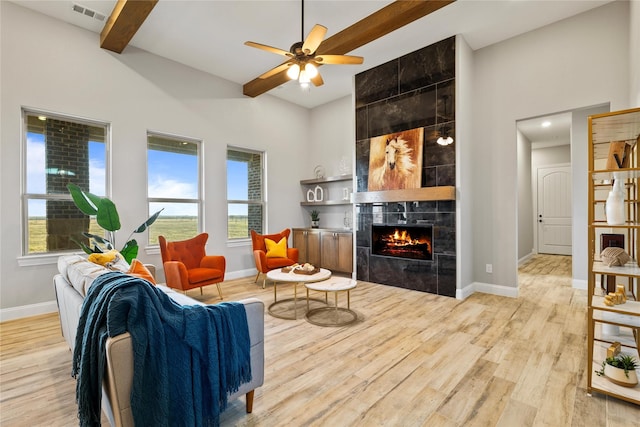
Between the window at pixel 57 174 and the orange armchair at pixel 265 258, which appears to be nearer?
the window at pixel 57 174

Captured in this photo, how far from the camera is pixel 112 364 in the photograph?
4.17 feet

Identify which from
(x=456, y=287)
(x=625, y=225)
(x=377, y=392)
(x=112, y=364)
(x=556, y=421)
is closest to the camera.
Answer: (x=112, y=364)

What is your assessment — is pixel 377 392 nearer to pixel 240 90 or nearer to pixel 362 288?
pixel 362 288

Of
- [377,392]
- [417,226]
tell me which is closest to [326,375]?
[377,392]

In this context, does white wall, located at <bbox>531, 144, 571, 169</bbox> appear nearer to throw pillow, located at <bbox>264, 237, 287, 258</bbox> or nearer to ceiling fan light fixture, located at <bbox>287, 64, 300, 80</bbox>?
throw pillow, located at <bbox>264, 237, 287, 258</bbox>

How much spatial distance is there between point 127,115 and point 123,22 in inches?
48.7

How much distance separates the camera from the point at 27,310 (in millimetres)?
3510

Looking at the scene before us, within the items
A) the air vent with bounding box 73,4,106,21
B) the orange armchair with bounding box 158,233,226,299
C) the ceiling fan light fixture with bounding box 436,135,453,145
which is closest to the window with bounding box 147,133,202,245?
the orange armchair with bounding box 158,233,226,299

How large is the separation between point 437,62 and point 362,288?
3.53m

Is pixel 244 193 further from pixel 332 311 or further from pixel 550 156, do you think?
pixel 550 156

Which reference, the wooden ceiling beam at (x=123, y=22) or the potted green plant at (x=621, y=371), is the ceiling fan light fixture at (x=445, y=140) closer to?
the potted green plant at (x=621, y=371)

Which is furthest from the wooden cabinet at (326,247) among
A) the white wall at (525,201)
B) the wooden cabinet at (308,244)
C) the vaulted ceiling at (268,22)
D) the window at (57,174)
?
the white wall at (525,201)

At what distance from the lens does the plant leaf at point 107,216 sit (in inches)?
140

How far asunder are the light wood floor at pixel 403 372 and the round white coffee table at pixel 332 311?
12cm
